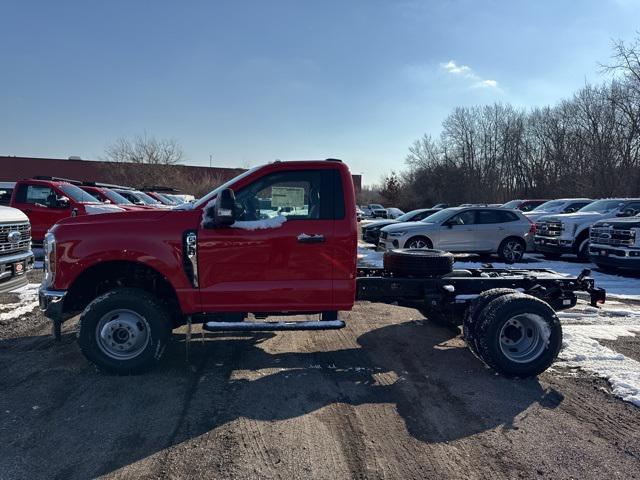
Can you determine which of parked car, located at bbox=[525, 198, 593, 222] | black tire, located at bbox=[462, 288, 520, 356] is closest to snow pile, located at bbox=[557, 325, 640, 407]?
black tire, located at bbox=[462, 288, 520, 356]

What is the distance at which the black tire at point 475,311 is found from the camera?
4.45m

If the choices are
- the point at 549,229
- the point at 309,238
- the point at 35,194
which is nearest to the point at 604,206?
the point at 549,229

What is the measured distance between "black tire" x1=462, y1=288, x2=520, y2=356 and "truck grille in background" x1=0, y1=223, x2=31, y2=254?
6217 mm

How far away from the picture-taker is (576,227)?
1268 cm

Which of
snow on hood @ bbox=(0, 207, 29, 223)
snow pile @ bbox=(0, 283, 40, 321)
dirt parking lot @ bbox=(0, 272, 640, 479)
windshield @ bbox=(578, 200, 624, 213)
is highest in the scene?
windshield @ bbox=(578, 200, 624, 213)

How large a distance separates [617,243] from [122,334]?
1094cm

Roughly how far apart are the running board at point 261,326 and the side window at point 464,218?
939 centimetres

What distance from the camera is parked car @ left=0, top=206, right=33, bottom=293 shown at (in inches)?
224

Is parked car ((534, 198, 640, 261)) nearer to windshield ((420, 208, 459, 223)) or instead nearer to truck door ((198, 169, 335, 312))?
windshield ((420, 208, 459, 223))

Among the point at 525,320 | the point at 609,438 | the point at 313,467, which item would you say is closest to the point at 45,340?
the point at 313,467

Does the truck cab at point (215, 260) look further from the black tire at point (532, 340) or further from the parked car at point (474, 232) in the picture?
the parked car at point (474, 232)

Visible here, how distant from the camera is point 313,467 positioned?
279 cm

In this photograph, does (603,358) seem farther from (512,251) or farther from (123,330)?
(512,251)

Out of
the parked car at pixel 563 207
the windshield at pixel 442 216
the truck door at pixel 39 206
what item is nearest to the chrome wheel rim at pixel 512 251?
the windshield at pixel 442 216
